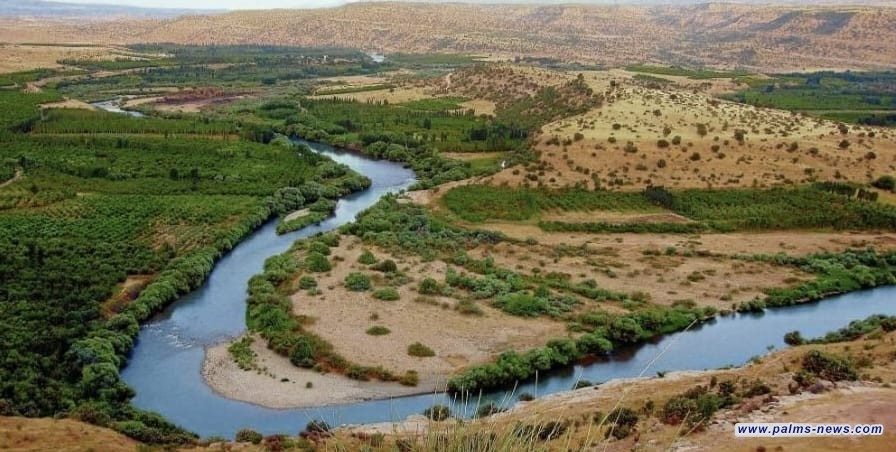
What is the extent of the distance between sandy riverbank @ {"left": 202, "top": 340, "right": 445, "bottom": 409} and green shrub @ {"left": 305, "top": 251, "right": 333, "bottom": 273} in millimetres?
10160

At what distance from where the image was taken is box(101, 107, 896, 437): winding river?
Answer: 94.0ft

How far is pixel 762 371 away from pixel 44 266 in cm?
3675

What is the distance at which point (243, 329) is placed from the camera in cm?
3597

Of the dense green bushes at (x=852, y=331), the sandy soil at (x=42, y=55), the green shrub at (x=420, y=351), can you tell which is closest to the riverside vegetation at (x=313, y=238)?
the green shrub at (x=420, y=351)

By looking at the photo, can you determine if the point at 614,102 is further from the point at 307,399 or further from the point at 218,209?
the point at 307,399

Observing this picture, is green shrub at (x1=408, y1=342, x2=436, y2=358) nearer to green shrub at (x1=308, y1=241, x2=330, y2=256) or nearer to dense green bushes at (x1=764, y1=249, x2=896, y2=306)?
green shrub at (x1=308, y1=241, x2=330, y2=256)

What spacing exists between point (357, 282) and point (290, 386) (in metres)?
10.3

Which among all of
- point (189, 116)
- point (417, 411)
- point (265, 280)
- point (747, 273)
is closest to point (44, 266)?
point (265, 280)

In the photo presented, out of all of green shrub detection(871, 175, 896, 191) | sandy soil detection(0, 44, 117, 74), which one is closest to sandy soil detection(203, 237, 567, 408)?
green shrub detection(871, 175, 896, 191)

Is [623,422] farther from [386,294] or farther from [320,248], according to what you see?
[320,248]

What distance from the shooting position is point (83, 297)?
1421 inches

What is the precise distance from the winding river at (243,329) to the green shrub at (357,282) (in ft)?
18.9

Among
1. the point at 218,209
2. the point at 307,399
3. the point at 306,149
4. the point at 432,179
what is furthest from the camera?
the point at 306,149

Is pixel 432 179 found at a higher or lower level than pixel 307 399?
higher
